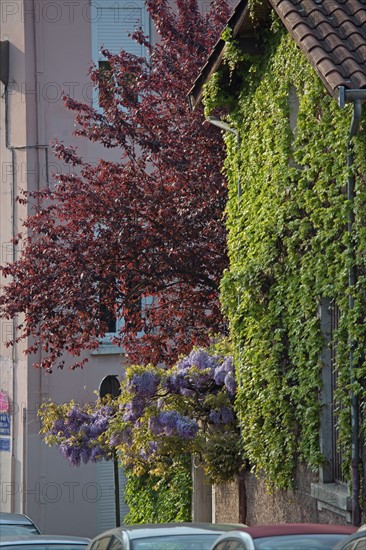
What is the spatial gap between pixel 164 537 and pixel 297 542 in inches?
57.1

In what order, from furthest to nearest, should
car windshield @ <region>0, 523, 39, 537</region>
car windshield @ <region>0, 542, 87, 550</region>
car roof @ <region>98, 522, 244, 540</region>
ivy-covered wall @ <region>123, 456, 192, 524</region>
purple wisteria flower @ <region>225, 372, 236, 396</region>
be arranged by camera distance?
ivy-covered wall @ <region>123, 456, 192, 524</region>
purple wisteria flower @ <region>225, 372, 236, 396</region>
car windshield @ <region>0, 523, 39, 537</region>
car windshield @ <region>0, 542, 87, 550</region>
car roof @ <region>98, 522, 244, 540</region>

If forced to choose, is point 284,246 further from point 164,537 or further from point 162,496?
point 162,496

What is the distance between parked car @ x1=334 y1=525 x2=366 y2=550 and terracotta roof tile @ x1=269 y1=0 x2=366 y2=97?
17.6ft

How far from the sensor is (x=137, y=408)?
18.5 m

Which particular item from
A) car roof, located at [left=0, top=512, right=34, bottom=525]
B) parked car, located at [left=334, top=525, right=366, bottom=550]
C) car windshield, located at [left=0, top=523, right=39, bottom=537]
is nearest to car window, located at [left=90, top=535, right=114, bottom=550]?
parked car, located at [left=334, top=525, right=366, bottom=550]

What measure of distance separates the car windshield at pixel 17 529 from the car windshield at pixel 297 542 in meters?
4.91

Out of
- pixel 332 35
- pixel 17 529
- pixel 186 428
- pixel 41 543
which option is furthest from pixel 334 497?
pixel 332 35

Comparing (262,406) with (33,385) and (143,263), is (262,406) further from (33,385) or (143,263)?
(33,385)

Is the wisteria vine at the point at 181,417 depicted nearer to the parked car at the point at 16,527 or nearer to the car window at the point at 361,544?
the parked car at the point at 16,527

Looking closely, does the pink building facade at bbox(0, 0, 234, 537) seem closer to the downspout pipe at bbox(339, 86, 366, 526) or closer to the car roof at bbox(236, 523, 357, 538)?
the downspout pipe at bbox(339, 86, 366, 526)

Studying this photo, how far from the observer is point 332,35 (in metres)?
13.9

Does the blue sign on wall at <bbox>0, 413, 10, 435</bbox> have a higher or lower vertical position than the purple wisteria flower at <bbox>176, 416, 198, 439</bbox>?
higher

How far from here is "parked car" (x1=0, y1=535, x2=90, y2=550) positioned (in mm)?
10672

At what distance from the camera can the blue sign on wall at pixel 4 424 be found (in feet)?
102
